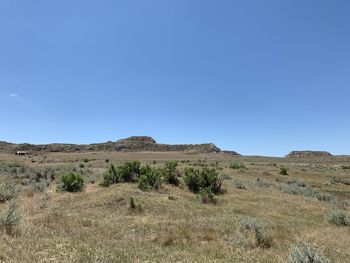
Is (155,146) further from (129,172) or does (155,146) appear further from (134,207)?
(134,207)

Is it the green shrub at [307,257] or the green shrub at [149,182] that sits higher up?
the green shrub at [149,182]

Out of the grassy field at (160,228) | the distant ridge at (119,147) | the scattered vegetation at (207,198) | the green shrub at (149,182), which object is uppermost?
the distant ridge at (119,147)

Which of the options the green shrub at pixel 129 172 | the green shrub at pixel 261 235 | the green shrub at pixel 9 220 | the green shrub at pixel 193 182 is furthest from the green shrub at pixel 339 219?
the green shrub at pixel 129 172

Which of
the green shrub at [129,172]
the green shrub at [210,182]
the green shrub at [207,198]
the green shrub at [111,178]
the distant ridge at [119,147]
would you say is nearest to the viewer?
the green shrub at [207,198]

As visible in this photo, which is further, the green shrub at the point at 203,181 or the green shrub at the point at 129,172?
the green shrub at the point at 129,172

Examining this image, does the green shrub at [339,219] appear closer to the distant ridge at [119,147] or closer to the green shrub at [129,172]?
the green shrub at [129,172]

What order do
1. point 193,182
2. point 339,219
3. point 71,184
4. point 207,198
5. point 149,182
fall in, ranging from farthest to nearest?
point 193,182
point 149,182
point 71,184
point 207,198
point 339,219

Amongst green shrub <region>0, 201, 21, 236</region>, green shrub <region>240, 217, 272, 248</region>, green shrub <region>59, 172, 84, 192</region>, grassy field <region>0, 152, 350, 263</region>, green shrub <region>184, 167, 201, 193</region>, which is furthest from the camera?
green shrub <region>184, 167, 201, 193</region>

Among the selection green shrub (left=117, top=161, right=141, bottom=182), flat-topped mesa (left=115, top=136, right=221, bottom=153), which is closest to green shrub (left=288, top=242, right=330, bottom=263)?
green shrub (left=117, top=161, right=141, bottom=182)

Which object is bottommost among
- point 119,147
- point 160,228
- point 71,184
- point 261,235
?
point 160,228

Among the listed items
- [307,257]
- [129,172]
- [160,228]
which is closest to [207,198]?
[160,228]

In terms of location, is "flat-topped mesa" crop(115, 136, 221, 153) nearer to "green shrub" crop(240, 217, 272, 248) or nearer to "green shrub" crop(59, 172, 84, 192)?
"green shrub" crop(59, 172, 84, 192)

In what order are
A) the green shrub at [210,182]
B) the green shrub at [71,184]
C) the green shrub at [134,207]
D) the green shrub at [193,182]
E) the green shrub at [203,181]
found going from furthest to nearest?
the green shrub at [193,182], the green shrub at [203,181], the green shrub at [210,182], the green shrub at [71,184], the green shrub at [134,207]

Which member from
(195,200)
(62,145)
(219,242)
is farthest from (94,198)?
(62,145)
